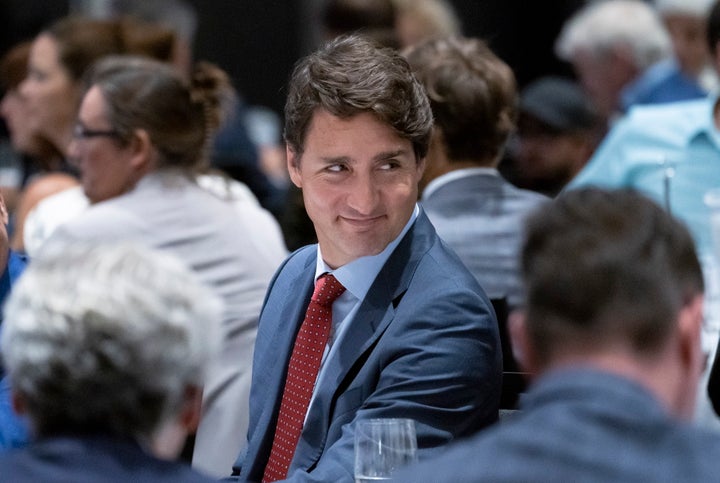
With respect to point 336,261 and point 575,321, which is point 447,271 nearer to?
point 336,261

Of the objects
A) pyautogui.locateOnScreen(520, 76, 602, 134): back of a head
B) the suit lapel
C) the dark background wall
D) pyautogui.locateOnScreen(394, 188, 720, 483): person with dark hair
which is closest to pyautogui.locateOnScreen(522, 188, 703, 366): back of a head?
pyautogui.locateOnScreen(394, 188, 720, 483): person with dark hair

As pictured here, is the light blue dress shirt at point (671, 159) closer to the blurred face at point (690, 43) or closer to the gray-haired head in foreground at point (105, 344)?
the blurred face at point (690, 43)

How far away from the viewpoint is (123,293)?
166 centimetres

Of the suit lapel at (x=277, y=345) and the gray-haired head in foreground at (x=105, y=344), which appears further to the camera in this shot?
the suit lapel at (x=277, y=345)

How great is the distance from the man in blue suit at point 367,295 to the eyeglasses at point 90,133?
150cm

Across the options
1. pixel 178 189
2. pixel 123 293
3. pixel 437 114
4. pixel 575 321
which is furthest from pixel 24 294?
pixel 178 189

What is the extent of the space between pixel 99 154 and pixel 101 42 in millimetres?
1006

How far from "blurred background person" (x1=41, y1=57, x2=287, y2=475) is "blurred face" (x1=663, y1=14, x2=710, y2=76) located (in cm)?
231

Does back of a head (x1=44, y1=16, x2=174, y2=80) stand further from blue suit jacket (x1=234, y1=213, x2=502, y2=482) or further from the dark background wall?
the dark background wall

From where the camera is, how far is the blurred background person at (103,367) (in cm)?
161

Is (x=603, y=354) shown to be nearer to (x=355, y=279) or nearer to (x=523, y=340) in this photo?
(x=523, y=340)

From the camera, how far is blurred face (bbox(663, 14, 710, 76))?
18.5ft

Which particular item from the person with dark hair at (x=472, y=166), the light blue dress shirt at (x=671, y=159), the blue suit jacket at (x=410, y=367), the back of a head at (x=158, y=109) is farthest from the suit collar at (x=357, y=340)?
the back of a head at (x=158, y=109)

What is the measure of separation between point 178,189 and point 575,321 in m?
2.65
